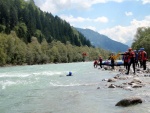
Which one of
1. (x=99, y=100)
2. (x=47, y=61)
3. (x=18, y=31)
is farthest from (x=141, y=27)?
(x=99, y=100)

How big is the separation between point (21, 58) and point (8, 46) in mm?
10181

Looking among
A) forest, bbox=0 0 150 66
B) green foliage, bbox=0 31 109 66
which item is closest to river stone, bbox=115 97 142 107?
forest, bbox=0 0 150 66

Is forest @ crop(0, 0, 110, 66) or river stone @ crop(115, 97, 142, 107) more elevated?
forest @ crop(0, 0, 110, 66)

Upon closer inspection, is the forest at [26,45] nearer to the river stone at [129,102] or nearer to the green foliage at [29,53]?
the green foliage at [29,53]

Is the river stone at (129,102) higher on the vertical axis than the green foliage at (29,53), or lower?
lower

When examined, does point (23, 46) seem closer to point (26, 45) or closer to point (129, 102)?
point (26, 45)

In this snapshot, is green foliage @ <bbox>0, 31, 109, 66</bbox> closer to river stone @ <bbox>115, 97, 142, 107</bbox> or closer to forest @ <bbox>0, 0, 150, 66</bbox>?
forest @ <bbox>0, 0, 150, 66</bbox>

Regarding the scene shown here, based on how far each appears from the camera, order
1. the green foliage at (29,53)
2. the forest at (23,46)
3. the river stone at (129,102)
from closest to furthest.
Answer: the river stone at (129,102), the green foliage at (29,53), the forest at (23,46)

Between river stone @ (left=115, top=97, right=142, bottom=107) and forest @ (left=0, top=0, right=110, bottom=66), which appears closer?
river stone @ (left=115, top=97, right=142, bottom=107)

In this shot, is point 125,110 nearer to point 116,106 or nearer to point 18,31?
point 116,106

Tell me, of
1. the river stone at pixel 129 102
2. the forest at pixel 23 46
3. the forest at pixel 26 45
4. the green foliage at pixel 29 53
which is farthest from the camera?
the forest at pixel 23 46

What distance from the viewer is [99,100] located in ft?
48.0

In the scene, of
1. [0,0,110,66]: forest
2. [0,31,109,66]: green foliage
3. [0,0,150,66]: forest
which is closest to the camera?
[0,31,109,66]: green foliage

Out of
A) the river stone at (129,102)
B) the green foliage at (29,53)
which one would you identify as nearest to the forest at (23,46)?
the green foliage at (29,53)
